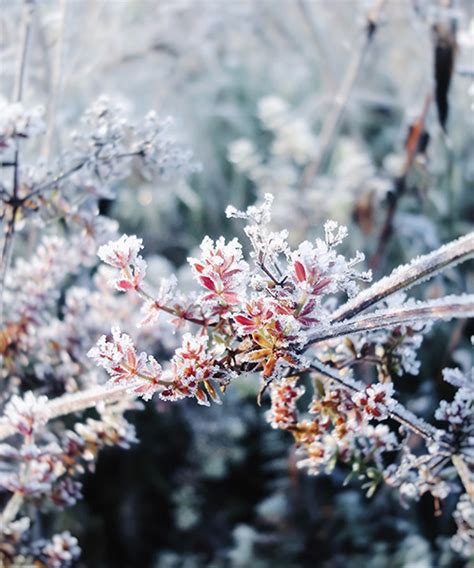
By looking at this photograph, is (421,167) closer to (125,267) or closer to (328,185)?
(328,185)

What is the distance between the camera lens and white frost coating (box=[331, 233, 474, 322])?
0.79m

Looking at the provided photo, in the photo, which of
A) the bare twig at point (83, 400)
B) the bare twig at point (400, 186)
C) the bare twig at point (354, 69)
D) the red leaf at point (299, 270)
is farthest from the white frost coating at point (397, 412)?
the bare twig at point (354, 69)

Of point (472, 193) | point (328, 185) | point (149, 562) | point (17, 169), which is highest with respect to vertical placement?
point (472, 193)

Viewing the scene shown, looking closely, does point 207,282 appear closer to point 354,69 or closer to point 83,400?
point 83,400

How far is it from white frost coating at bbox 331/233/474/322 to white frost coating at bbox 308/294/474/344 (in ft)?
0.07

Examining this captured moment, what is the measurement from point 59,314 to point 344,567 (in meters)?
1.06

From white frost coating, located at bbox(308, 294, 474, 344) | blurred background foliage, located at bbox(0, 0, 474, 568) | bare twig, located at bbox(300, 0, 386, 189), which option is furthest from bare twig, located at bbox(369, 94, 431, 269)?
white frost coating, located at bbox(308, 294, 474, 344)

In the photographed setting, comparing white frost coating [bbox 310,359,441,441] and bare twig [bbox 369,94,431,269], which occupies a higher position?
bare twig [bbox 369,94,431,269]

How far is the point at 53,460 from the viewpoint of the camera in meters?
1.14

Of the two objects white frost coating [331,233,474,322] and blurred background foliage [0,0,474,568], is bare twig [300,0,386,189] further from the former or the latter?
white frost coating [331,233,474,322]

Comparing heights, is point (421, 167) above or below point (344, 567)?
above

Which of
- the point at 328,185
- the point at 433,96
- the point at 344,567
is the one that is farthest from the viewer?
the point at 328,185

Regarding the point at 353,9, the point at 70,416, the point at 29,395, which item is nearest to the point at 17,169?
the point at 29,395

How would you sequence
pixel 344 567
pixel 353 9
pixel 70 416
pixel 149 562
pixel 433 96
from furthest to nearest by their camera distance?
pixel 353 9 → pixel 149 562 → pixel 344 567 → pixel 70 416 → pixel 433 96
